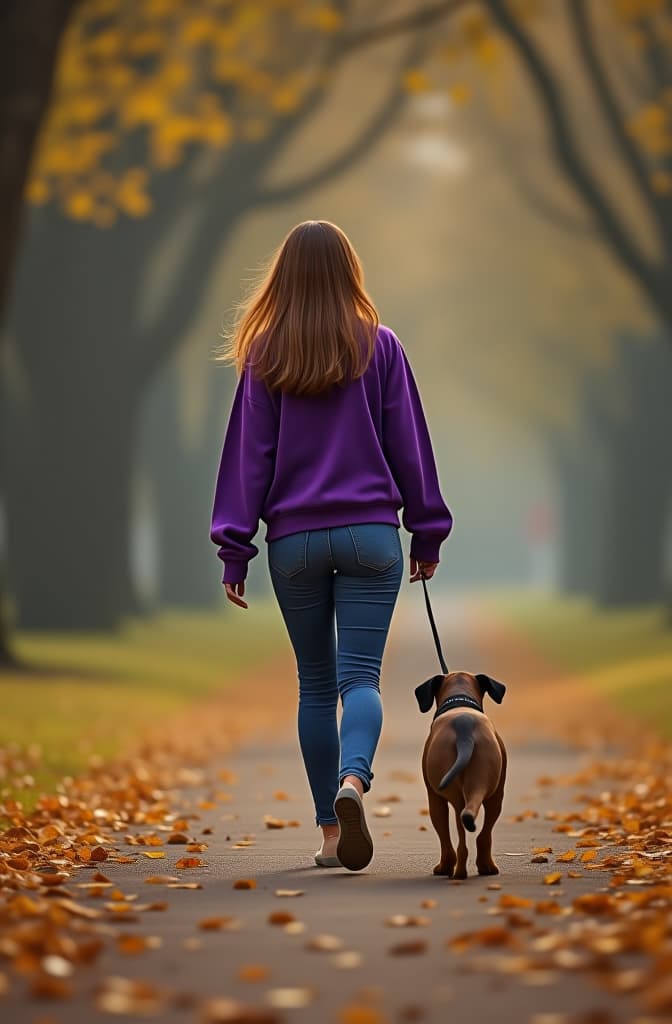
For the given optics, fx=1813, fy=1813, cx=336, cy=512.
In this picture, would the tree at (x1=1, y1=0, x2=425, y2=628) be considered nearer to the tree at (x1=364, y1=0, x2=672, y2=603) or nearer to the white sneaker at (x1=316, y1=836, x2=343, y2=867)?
the tree at (x1=364, y1=0, x2=672, y2=603)

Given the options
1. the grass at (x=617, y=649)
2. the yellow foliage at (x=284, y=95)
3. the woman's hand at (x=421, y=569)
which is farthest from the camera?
the yellow foliage at (x=284, y=95)

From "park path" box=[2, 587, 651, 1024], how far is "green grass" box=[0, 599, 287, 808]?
1.69 m

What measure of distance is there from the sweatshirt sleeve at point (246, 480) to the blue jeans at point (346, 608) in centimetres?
12

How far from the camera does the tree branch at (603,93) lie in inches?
739

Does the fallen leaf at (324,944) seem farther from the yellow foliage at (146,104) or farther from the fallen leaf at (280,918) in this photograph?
the yellow foliage at (146,104)

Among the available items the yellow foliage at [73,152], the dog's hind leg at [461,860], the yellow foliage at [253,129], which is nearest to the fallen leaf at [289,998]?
the dog's hind leg at [461,860]

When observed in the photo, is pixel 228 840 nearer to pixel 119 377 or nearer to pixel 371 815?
pixel 371 815

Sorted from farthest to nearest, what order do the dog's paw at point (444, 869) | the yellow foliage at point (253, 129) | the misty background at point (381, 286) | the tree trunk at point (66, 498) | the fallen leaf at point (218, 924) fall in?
1. the tree trunk at point (66, 498)
2. the yellow foliage at point (253, 129)
3. the misty background at point (381, 286)
4. the dog's paw at point (444, 869)
5. the fallen leaf at point (218, 924)

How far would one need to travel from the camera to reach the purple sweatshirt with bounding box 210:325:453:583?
6.30m

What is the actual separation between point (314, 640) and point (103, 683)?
1206 centimetres

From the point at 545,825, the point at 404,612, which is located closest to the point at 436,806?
the point at 545,825

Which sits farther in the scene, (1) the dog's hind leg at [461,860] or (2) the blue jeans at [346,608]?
(2) the blue jeans at [346,608]

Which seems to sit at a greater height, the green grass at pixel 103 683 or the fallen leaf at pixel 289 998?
the green grass at pixel 103 683

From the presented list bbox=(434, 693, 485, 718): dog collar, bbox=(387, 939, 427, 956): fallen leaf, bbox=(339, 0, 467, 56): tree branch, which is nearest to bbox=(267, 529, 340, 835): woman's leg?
bbox=(434, 693, 485, 718): dog collar
